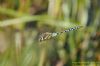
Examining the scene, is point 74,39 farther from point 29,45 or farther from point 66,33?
point 29,45

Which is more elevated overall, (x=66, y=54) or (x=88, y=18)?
(x=88, y=18)

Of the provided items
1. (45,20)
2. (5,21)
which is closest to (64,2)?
(45,20)

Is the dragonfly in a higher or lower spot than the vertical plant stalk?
higher

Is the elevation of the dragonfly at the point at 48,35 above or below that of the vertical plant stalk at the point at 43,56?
above

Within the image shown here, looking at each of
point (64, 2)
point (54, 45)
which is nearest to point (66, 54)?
point (54, 45)

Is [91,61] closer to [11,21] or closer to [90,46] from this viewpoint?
[90,46]

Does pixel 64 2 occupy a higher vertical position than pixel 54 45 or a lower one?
higher
